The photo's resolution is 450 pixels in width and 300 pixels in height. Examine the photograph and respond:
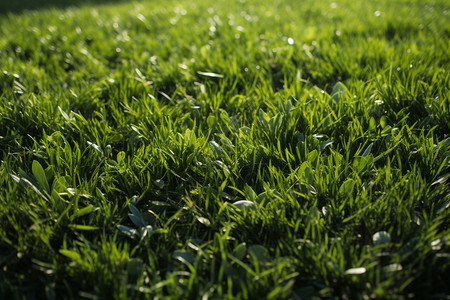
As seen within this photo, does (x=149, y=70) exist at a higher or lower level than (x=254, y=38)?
lower

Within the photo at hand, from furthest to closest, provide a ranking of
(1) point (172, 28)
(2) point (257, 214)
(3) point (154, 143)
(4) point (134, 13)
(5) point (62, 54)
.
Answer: (4) point (134, 13), (1) point (172, 28), (5) point (62, 54), (3) point (154, 143), (2) point (257, 214)

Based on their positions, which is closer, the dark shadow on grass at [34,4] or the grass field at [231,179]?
the grass field at [231,179]

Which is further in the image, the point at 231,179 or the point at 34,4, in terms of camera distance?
the point at 34,4

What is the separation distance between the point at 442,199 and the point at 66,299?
1294mm

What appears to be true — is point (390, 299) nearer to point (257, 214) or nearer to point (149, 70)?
point (257, 214)

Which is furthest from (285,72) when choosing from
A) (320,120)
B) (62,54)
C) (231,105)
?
(62,54)

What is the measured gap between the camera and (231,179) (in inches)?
57.3

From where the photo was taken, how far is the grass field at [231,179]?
1097 mm

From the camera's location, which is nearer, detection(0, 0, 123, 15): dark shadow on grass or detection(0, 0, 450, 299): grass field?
detection(0, 0, 450, 299): grass field

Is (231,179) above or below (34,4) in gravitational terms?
below

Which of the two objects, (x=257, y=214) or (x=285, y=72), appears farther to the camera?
(x=285, y=72)

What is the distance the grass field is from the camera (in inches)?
43.2

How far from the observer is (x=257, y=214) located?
1255 millimetres

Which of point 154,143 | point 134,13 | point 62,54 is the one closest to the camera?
point 154,143
